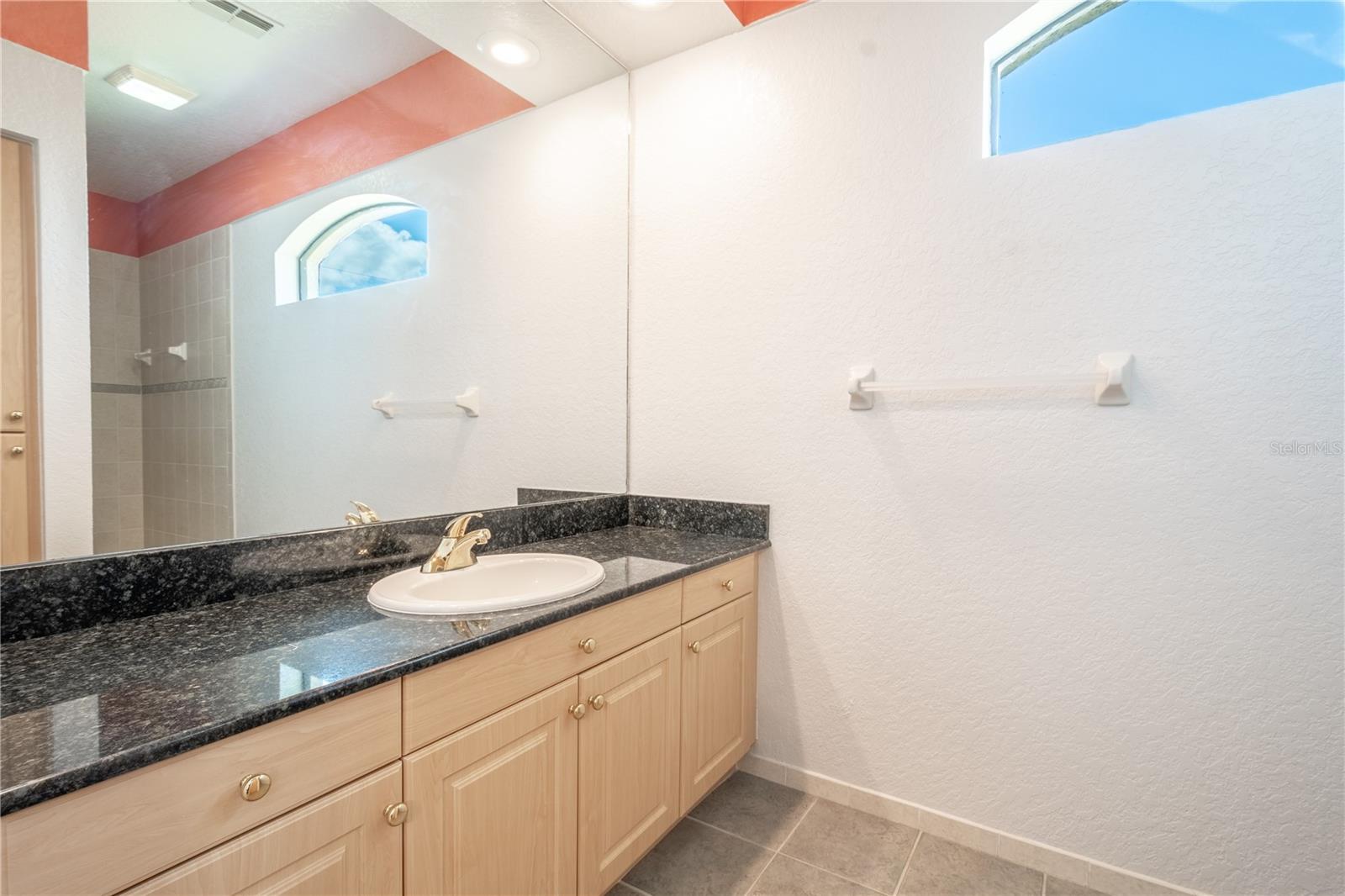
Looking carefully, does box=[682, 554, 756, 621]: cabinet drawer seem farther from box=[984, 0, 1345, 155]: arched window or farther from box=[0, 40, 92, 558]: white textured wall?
box=[984, 0, 1345, 155]: arched window

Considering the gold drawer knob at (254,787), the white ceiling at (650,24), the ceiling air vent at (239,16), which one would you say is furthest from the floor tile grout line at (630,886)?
the white ceiling at (650,24)

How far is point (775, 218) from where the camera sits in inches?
73.6

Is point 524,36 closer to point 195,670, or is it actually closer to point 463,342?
point 463,342

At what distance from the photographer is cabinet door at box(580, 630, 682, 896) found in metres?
1.25

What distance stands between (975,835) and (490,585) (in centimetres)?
140

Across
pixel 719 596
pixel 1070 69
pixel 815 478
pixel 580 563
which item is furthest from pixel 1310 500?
pixel 580 563

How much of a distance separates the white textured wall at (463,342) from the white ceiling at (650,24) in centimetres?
17

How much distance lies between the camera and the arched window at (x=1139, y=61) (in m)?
1.35

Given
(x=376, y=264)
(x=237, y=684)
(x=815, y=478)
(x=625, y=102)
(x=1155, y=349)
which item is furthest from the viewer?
(x=625, y=102)

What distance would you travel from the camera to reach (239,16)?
46.3 inches

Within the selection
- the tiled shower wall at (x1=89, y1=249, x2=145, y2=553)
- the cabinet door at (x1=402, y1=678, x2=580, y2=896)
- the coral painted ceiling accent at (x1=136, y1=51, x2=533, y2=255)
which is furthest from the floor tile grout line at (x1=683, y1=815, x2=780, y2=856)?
the coral painted ceiling accent at (x1=136, y1=51, x2=533, y2=255)

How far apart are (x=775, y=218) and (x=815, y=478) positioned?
79cm

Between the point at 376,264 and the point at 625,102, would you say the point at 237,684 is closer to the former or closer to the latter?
the point at 376,264

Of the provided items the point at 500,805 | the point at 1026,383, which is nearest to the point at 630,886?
the point at 500,805
